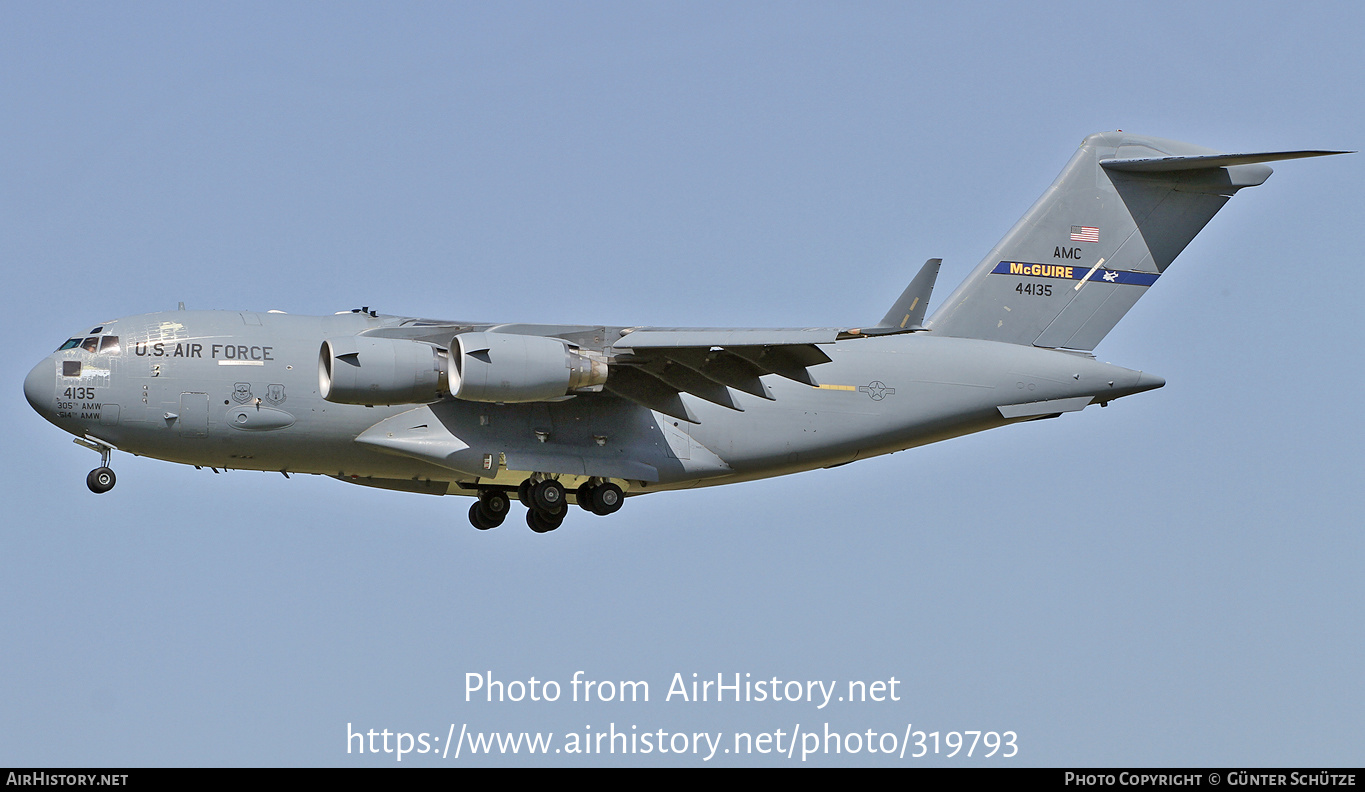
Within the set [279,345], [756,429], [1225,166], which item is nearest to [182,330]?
[279,345]

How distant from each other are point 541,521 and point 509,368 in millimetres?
3187

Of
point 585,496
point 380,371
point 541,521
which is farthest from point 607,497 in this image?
point 380,371

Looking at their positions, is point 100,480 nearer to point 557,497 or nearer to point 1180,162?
point 557,497

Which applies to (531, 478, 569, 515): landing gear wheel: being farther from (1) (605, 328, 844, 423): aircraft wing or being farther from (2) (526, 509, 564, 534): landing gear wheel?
(1) (605, 328, 844, 423): aircraft wing

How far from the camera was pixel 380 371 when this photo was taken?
15.8 metres

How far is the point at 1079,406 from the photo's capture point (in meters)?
18.8

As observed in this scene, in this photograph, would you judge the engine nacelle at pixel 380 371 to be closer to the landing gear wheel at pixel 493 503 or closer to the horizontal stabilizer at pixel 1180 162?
the landing gear wheel at pixel 493 503

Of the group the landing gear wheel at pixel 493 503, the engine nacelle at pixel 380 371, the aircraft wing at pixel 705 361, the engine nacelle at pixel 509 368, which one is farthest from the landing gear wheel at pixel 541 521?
the engine nacelle at pixel 380 371

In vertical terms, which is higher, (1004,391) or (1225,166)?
(1225,166)

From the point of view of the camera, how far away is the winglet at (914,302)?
15219 mm

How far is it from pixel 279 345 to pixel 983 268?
7.68 meters
